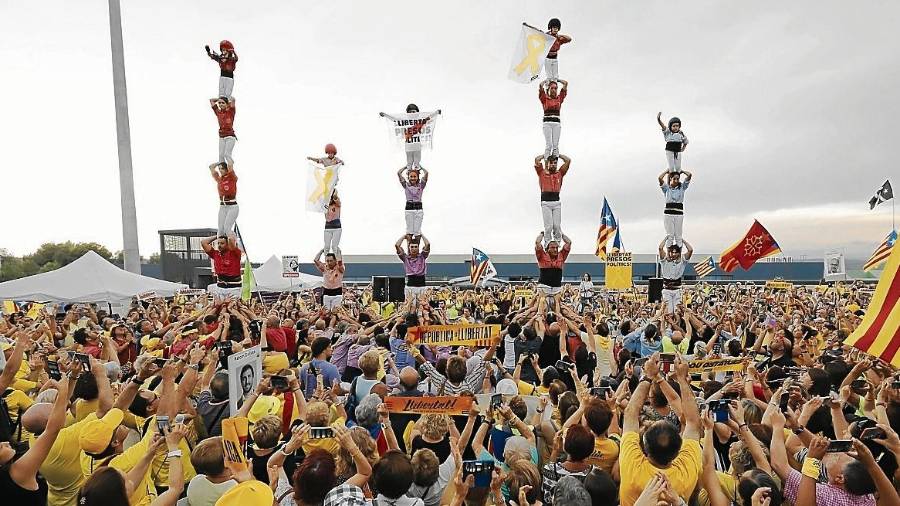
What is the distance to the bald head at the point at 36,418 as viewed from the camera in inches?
154

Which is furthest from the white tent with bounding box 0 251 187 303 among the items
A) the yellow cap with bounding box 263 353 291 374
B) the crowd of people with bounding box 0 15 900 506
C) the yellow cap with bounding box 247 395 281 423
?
the yellow cap with bounding box 247 395 281 423

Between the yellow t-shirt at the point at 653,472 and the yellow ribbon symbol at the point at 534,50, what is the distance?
11180 mm

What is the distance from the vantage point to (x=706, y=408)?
3723 mm

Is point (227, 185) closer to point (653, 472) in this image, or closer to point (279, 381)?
point (279, 381)

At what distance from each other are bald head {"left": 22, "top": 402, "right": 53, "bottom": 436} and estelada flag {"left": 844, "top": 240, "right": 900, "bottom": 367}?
5.54 m

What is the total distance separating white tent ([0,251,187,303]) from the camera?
14012mm

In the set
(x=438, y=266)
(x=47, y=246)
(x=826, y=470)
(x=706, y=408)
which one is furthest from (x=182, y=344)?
(x=47, y=246)

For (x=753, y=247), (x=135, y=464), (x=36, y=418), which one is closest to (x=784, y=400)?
(x=135, y=464)

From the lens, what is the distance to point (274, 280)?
23219 millimetres

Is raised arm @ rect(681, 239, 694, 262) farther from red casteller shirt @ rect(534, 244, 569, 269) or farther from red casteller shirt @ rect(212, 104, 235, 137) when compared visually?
red casteller shirt @ rect(212, 104, 235, 137)

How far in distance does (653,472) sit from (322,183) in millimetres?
13829

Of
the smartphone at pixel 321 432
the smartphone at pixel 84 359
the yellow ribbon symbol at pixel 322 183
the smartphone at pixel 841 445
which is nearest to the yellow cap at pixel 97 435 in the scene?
the smartphone at pixel 84 359

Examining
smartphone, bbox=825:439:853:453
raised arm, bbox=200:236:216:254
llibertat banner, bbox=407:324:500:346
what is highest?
raised arm, bbox=200:236:216:254

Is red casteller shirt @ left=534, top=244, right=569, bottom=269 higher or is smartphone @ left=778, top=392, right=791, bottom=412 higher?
red casteller shirt @ left=534, top=244, right=569, bottom=269
